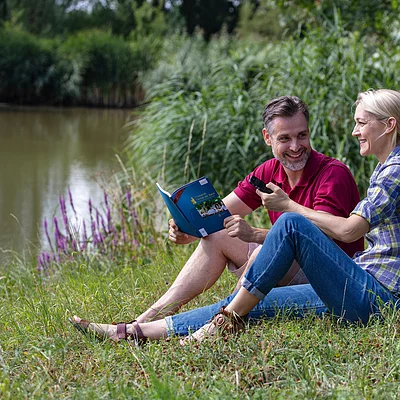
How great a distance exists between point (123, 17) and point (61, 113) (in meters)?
19.8

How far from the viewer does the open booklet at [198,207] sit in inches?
117

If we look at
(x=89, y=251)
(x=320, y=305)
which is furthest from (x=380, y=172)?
(x=89, y=251)

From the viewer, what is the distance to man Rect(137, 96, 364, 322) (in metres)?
2.98

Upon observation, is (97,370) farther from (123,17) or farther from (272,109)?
(123,17)

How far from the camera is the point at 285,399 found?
2203mm

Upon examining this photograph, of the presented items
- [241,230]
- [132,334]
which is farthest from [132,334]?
[241,230]

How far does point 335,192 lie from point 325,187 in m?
0.05

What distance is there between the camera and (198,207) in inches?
120

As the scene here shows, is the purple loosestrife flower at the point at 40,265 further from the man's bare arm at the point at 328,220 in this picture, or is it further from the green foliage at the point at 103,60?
the green foliage at the point at 103,60

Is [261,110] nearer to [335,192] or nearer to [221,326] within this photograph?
[335,192]

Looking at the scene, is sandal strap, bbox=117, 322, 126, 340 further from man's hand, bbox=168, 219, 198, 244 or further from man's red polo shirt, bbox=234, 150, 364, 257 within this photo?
man's red polo shirt, bbox=234, 150, 364, 257

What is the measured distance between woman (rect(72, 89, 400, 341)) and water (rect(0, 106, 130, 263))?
225 cm

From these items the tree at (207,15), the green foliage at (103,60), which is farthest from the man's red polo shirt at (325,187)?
the tree at (207,15)

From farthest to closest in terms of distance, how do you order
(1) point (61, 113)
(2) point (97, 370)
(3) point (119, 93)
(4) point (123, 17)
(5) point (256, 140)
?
1. (4) point (123, 17)
2. (3) point (119, 93)
3. (1) point (61, 113)
4. (5) point (256, 140)
5. (2) point (97, 370)
